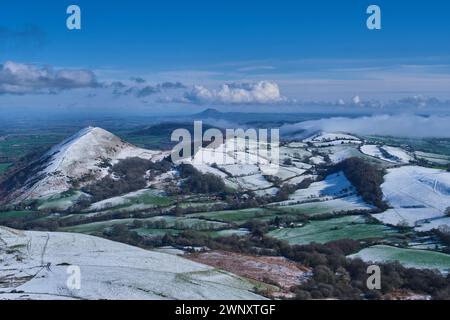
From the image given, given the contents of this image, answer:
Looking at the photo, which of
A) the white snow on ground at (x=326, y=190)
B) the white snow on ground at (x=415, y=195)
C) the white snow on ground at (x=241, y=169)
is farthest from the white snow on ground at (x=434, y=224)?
the white snow on ground at (x=241, y=169)

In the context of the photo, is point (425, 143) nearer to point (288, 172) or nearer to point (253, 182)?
point (288, 172)

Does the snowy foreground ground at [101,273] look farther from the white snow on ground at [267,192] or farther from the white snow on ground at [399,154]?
the white snow on ground at [399,154]

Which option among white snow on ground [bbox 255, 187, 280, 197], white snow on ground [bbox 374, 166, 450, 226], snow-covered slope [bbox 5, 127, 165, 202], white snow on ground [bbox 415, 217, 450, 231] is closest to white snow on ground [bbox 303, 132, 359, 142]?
snow-covered slope [bbox 5, 127, 165, 202]

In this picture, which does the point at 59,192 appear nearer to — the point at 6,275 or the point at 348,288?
the point at 6,275

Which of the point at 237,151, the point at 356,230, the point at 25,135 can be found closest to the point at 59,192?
the point at 237,151

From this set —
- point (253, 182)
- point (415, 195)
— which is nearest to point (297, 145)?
point (253, 182)

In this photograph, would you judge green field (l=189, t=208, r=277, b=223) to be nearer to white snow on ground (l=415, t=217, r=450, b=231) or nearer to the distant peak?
white snow on ground (l=415, t=217, r=450, b=231)
